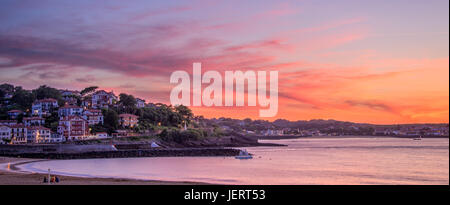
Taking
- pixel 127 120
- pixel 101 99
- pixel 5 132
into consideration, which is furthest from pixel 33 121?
pixel 101 99

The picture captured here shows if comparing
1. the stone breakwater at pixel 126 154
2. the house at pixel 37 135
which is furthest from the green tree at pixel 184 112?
the stone breakwater at pixel 126 154

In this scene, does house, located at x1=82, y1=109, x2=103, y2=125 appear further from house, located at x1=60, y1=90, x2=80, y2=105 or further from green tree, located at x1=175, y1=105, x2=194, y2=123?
green tree, located at x1=175, y1=105, x2=194, y2=123

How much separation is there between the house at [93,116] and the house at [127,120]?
636cm

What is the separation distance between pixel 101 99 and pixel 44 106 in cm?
2053

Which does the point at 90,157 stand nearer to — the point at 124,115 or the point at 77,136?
the point at 77,136

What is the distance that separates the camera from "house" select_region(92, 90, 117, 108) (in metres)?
135

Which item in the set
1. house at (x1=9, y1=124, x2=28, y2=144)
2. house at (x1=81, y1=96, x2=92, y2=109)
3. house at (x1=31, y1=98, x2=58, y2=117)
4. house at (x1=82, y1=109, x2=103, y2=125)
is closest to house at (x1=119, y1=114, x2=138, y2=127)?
house at (x1=82, y1=109, x2=103, y2=125)

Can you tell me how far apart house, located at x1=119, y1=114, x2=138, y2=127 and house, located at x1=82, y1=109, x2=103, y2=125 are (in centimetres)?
636

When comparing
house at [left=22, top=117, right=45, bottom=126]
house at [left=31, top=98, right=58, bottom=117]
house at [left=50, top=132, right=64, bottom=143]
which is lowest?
house at [left=50, top=132, right=64, bottom=143]

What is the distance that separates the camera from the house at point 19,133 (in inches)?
3669

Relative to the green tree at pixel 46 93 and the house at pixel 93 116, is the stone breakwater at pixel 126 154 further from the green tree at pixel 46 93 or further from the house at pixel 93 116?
the green tree at pixel 46 93

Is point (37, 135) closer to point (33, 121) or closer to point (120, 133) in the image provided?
point (33, 121)
